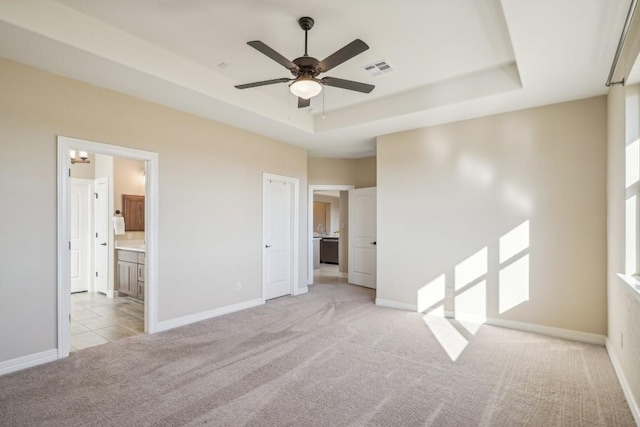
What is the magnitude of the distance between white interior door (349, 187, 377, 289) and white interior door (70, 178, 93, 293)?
5.11 meters

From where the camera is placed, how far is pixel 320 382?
2785 mm

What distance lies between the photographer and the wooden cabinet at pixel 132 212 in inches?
244

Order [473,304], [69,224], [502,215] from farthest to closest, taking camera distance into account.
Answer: [473,304]
[502,215]
[69,224]

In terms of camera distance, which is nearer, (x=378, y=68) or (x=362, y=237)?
(x=378, y=68)

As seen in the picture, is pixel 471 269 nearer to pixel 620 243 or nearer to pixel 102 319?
pixel 620 243

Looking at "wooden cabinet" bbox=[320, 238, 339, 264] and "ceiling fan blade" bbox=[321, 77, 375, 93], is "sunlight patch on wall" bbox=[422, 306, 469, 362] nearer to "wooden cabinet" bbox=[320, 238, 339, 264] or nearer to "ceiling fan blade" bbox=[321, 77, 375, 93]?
"ceiling fan blade" bbox=[321, 77, 375, 93]

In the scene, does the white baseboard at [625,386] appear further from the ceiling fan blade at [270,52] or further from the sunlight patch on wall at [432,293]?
the ceiling fan blade at [270,52]

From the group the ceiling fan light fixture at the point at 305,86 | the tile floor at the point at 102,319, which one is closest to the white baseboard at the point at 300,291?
the tile floor at the point at 102,319

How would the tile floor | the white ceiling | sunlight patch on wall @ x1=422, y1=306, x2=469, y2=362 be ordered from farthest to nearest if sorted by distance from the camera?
1. the tile floor
2. sunlight patch on wall @ x1=422, y1=306, x2=469, y2=362
3. the white ceiling

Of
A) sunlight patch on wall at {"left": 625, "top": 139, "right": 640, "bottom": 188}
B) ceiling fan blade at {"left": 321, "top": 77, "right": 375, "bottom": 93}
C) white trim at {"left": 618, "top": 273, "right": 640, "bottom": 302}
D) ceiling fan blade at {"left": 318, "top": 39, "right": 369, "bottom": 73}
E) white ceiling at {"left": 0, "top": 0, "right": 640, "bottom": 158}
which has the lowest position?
white trim at {"left": 618, "top": 273, "right": 640, "bottom": 302}

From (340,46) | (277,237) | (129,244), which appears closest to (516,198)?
(340,46)

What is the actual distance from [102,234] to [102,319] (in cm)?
214

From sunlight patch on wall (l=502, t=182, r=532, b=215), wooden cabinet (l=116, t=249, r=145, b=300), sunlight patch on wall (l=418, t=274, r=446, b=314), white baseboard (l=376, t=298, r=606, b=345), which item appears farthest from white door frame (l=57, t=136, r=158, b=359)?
sunlight patch on wall (l=502, t=182, r=532, b=215)

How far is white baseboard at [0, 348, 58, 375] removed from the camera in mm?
2933
